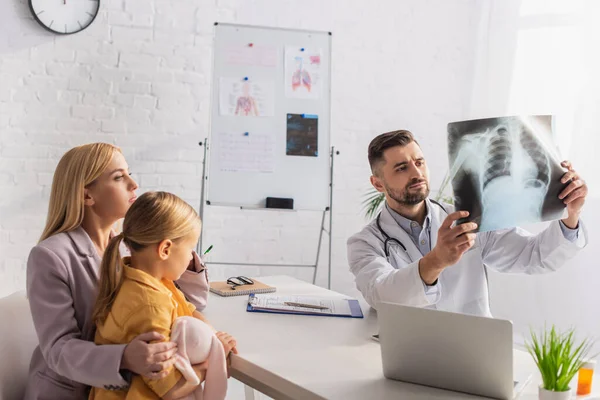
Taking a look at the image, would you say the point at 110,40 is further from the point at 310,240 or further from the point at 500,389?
the point at 500,389

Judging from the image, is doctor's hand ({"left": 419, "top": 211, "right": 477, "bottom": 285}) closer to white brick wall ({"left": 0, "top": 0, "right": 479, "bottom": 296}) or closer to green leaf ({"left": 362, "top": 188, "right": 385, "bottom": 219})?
green leaf ({"left": 362, "top": 188, "right": 385, "bottom": 219})

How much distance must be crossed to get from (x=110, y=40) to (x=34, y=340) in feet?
8.29

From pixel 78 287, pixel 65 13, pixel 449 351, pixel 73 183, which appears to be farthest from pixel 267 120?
pixel 449 351

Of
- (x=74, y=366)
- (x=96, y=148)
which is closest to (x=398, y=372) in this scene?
(x=74, y=366)

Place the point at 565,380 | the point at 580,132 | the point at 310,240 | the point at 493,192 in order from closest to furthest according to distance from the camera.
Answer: the point at 565,380
the point at 493,192
the point at 580,132
the point at 310,240

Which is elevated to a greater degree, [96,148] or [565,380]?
[96,148]

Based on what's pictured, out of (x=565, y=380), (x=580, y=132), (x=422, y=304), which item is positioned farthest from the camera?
(x=580, y=132)

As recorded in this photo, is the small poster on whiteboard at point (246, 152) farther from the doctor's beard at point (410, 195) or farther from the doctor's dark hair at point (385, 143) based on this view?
the doctor's beard at point (410, 195)

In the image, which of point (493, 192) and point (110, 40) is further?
point (110, 40)

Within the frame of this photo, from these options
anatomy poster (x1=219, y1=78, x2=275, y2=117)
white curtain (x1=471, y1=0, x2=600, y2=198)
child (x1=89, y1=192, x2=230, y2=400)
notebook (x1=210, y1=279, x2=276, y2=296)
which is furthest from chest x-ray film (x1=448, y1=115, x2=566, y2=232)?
anatomy poster (x1=219, y1=78, x2=275, y2=117)

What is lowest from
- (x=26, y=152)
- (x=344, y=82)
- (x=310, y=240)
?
(x=310, y=240)

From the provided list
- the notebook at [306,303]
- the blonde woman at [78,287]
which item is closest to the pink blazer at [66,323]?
the blonde woman at [78,287]

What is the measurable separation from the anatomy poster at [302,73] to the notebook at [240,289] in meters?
1.68

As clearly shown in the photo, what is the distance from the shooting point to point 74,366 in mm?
1305
